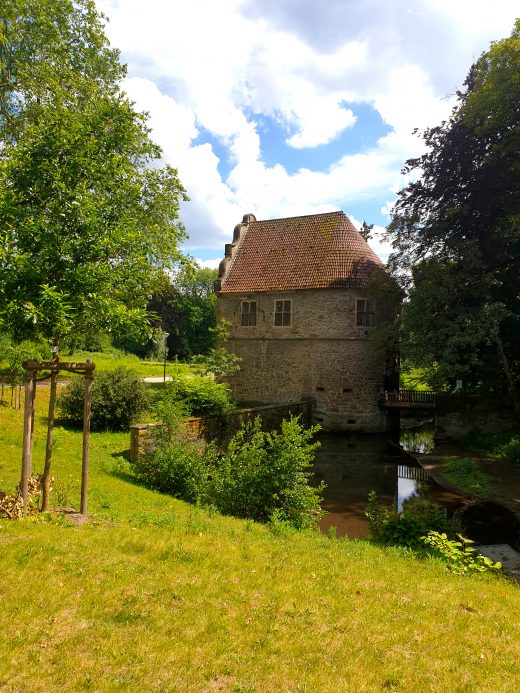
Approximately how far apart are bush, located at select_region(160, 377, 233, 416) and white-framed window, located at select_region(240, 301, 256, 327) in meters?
10.6

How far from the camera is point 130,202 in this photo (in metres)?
8.56

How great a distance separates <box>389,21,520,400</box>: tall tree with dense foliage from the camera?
18.5 meters

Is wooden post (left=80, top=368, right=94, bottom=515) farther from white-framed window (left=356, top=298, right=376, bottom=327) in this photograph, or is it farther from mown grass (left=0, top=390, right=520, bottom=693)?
white-framed window (left=356, top=298, right=376, bottom=327)

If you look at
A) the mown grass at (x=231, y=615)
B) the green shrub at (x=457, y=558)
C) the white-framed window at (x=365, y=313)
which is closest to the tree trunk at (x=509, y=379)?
the white-framed window at (x=365, y=313)

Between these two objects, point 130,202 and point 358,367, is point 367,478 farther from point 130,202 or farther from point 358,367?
point 130,202

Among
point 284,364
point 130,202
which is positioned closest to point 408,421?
point 284,364

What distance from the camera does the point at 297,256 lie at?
26547 millimetres

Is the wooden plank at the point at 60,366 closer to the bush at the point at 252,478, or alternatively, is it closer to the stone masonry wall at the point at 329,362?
the bush at the point at 252,478

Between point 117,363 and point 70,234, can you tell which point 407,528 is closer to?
point 70,234

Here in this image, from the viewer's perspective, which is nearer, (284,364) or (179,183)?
(179,183)

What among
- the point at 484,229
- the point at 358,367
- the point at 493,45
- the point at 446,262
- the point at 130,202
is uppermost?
the point at 493,45

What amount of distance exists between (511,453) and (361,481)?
6.40 meters

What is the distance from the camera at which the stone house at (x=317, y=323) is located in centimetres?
2469

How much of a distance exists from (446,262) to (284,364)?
9880 mm
